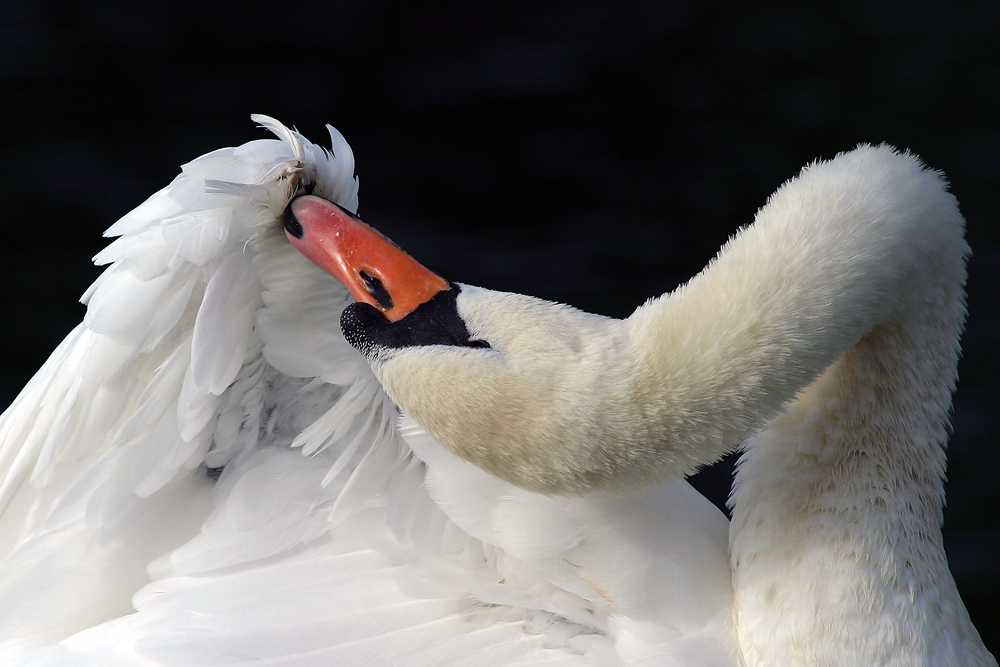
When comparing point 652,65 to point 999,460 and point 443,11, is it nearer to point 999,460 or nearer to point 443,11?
point 443,11

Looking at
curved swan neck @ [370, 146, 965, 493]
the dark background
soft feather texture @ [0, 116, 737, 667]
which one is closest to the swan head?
curved swan neck @ [370, 146, 965, 493]

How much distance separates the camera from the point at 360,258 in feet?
8.17

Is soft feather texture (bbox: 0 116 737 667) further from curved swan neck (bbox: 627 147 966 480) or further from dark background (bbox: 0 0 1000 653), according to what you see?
dark background (bbox: 0 0 1000 653)

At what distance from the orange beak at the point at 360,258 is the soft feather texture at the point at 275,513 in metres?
0.12

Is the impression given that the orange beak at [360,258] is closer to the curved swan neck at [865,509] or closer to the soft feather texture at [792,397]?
the soft feather texture at [792,397]

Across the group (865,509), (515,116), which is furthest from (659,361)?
(515,116)

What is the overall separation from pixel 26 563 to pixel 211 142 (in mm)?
3978

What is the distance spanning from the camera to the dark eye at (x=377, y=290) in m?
2.40

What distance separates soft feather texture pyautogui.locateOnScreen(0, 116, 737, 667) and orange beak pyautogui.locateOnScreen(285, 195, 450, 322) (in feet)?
0.38

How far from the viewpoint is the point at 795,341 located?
2.30 meters

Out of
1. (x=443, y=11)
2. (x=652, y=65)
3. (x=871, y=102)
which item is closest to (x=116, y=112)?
(x=443, y=11)

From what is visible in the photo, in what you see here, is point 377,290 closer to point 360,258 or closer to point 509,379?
point 360,258

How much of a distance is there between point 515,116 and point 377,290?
14.7 feet

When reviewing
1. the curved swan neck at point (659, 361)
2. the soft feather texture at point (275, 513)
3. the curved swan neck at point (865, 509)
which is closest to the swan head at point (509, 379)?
the curved swan neck at point (659, 361)
